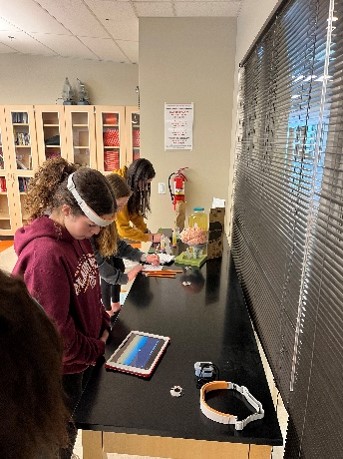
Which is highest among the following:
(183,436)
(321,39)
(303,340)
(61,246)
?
(321,39)

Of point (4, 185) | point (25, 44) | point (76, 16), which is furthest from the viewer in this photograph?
point (4, 185)

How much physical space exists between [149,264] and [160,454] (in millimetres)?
1282

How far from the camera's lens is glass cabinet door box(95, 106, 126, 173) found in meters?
5.00

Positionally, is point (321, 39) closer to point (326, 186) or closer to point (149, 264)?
point (326, 186)

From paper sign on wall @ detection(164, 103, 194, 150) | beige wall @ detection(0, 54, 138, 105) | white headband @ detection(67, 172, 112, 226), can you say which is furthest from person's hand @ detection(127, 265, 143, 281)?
beige wall @ detection(0, 54, 138, 105)

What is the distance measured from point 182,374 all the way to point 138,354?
0.62 ft

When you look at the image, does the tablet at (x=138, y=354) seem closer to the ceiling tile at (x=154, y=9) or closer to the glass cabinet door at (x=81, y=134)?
the ceiling tile at (x=154, y=9)

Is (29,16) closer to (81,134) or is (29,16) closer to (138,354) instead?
(81,134)

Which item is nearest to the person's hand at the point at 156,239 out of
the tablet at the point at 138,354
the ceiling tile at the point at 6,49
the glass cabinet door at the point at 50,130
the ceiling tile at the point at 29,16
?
the tablet at the point at 138,354

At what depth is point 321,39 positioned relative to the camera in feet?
2.88

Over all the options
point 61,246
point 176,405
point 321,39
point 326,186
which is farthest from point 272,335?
point 321,39

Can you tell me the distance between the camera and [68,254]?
1.30 m

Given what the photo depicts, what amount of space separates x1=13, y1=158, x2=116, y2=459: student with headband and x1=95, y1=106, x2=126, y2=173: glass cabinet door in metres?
3.74

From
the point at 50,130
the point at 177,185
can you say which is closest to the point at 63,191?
the point at 177,185
